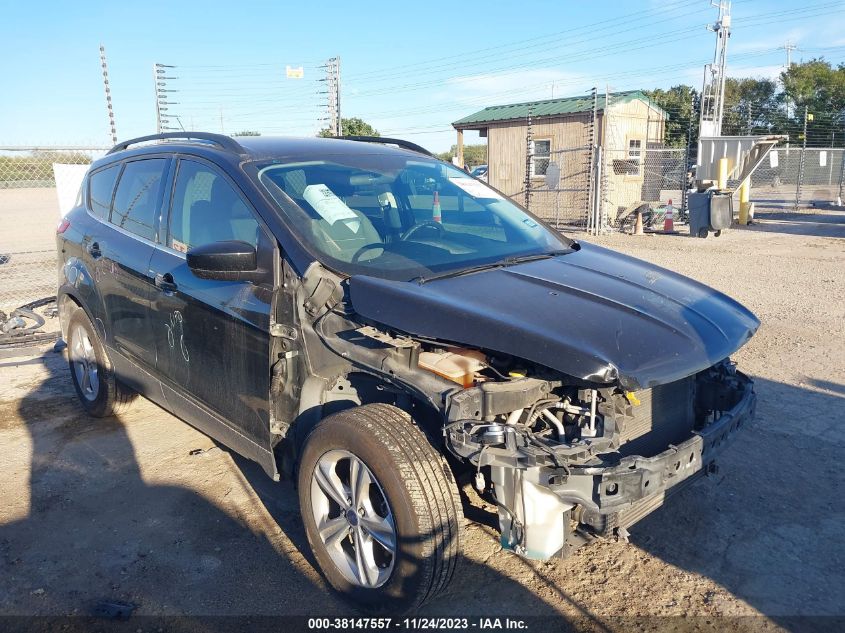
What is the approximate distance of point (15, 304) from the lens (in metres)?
8.84

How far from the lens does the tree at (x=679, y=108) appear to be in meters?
32.5

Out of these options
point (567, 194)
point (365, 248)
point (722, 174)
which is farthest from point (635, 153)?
point (365, 248)

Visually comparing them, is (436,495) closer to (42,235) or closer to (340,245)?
(340,245)

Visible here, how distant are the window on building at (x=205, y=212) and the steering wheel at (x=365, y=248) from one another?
0.49 m

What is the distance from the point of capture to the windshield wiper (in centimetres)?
310

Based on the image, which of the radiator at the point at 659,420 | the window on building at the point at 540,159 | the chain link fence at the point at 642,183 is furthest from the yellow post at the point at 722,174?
the radiator at the point at 659,420

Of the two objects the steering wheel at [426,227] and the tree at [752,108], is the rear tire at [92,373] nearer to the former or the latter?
the steering wheel at [426,227]

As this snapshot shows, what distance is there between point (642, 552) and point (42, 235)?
17216 mm

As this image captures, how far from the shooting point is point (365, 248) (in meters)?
3.30

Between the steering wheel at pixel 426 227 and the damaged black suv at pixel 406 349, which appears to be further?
the steering wheel at pixel 426 227

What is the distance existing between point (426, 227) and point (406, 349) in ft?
3.65

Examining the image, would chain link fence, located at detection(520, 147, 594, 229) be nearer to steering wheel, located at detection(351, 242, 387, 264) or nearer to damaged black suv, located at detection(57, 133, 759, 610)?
damaged black suv, located at detection(57, 133, 759, 610)

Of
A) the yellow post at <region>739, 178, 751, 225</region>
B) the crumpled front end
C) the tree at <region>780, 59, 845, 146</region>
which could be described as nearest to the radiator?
the crumpled front end

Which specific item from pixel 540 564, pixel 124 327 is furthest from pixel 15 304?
pixel 540 564
